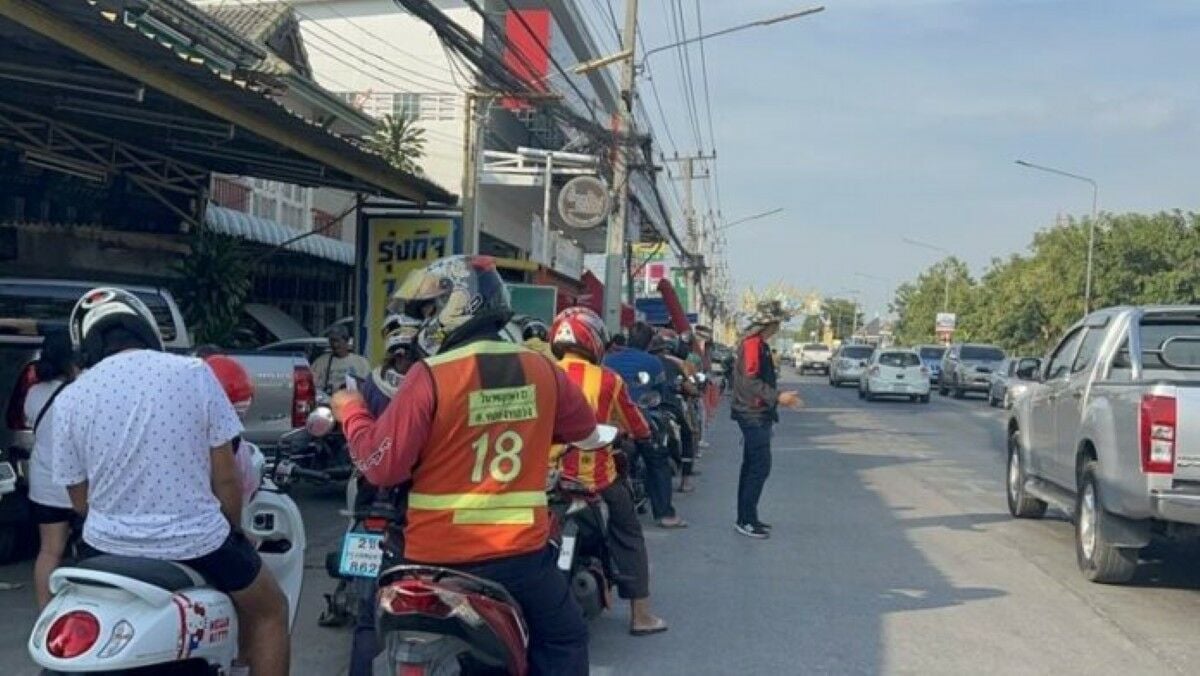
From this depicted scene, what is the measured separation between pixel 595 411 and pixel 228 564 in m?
3.21

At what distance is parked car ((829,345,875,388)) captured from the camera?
42.8m

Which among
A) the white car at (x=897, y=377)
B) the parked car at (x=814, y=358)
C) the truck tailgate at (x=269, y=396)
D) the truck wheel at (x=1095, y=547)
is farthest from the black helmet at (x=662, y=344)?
the parked car at (x=814, y=358)

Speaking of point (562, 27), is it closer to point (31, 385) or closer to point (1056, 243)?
point (1056, 243)

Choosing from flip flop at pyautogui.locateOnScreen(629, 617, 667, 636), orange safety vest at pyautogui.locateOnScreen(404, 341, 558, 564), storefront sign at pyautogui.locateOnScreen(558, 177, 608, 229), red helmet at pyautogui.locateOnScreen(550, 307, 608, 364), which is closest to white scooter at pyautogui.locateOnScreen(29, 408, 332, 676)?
orange safety vest at pyautogui.locateOnScreen(404, 341, 558, 564)

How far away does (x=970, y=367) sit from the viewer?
124 ft

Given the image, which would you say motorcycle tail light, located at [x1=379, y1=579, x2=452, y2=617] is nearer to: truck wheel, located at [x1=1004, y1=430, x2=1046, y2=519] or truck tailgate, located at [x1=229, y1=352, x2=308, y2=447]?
truck tailgate, located at [x1=229, y1=352, x2=308, y2=447]

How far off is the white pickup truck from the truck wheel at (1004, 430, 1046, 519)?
0.45 feet

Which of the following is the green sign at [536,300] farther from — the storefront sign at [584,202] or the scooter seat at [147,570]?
the scooter seat at [147,570]

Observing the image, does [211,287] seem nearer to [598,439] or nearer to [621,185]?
[621,185]

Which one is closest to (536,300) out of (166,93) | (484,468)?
(166,93)

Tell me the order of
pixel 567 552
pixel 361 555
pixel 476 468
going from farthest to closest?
pixel 567 552
pixel 361 555
pixel 476 468

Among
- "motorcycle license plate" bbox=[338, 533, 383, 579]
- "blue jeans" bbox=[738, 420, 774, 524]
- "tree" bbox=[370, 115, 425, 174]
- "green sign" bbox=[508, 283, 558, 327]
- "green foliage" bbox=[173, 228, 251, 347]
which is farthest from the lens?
"tree" bbox=[370, 115, 425, 174]

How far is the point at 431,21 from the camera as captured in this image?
35.2 feet

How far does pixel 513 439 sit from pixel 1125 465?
5.72m
